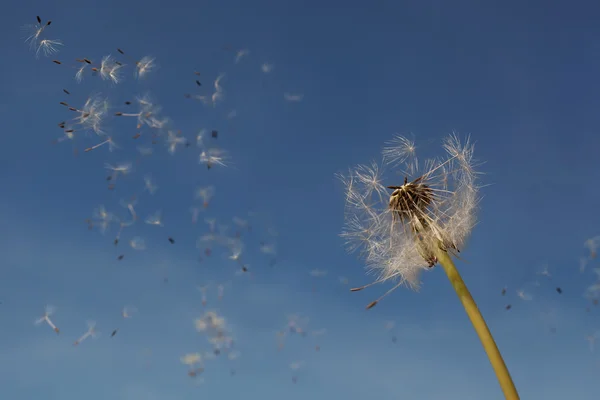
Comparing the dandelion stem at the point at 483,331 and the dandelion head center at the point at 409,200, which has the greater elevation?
the dandelion head center at the point at 409,200

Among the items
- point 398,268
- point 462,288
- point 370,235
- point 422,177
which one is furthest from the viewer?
point 370,235

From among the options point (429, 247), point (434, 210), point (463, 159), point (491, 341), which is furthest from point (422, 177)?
point (491, 341)

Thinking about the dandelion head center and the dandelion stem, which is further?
the dandelion head center

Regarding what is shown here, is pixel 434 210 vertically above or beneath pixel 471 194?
beneath

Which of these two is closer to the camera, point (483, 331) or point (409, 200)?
point (483, 331)

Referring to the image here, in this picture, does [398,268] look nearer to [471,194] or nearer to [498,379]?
[471,194]

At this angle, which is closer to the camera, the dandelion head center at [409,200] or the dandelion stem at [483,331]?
the dandelion stem at [483,331]

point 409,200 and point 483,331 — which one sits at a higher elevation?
point 409,200

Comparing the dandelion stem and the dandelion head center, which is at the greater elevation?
the dandelion head center
